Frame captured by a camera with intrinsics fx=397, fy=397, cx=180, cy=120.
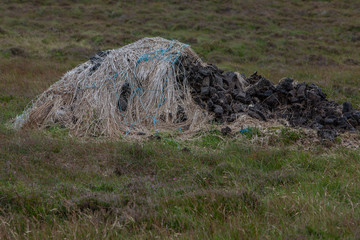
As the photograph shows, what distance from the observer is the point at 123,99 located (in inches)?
350

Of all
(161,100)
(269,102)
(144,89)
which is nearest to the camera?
(161,100)

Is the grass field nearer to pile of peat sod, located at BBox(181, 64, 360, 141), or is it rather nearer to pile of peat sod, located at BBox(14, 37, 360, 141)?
pile of peat sod, located at BBox(14, 37, 360, 141)

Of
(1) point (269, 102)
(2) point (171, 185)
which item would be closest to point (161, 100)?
(1) point (269, 102)

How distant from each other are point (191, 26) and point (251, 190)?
2227 centimetres

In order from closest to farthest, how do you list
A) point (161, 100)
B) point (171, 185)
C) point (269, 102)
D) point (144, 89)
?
point (171, 185) → point (161, 100) → point (144, 89) → point (269, 102)

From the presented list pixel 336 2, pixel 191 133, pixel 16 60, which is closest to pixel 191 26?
pixel 16 60

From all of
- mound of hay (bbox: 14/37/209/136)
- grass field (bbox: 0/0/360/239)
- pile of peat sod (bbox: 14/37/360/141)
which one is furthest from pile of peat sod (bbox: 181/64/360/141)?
grass field (bbox: 0/0/360/239)

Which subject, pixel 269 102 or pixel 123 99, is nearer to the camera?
pixel 123 99

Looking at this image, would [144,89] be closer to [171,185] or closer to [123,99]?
[123,99]

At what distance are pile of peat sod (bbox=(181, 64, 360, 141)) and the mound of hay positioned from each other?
0.35 metres

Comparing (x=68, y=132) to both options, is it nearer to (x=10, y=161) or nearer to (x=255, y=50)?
(x=10, y=161)

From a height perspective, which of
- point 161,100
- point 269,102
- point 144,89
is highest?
point 144,89

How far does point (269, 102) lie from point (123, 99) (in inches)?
134

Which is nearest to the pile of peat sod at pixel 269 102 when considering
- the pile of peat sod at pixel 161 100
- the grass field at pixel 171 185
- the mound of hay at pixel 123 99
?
the pile of peat sod at pixel 161 100
